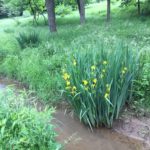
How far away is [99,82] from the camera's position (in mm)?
3689

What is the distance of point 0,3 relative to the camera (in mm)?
26078

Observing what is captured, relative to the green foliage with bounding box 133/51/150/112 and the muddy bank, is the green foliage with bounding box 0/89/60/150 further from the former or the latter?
the green foliage with bounding box 133/51/150/112

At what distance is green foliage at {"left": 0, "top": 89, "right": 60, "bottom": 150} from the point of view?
2465mm

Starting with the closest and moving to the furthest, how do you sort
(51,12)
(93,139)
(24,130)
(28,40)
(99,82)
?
(24,130) < (99,82) < (93,139) < (28,40) < (51,12)

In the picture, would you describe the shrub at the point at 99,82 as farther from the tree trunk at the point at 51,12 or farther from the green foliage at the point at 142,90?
the tree trunk at the point at 51,12

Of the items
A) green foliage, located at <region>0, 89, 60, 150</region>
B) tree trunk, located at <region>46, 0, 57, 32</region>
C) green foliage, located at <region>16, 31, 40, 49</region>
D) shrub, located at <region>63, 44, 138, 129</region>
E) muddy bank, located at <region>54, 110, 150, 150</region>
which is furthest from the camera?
tree trunk, located at <region>46, 0, 57, 32</region>

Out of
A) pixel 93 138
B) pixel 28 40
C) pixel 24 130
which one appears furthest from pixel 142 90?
pixel 28 40

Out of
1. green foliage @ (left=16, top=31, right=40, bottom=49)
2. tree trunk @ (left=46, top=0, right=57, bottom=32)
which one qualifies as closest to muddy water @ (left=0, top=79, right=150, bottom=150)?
green foliage @ (left=16, top=31, right=40, bottom=49)

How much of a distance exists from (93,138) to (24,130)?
1574 millimetres

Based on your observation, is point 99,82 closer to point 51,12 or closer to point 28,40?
point 28,40

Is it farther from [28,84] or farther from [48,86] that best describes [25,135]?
[28,84]

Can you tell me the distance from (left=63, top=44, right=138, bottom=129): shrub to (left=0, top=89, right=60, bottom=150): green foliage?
109 centimetres

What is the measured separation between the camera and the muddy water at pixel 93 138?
3576mm

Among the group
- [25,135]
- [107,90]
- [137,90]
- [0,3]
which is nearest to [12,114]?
[25,135]
